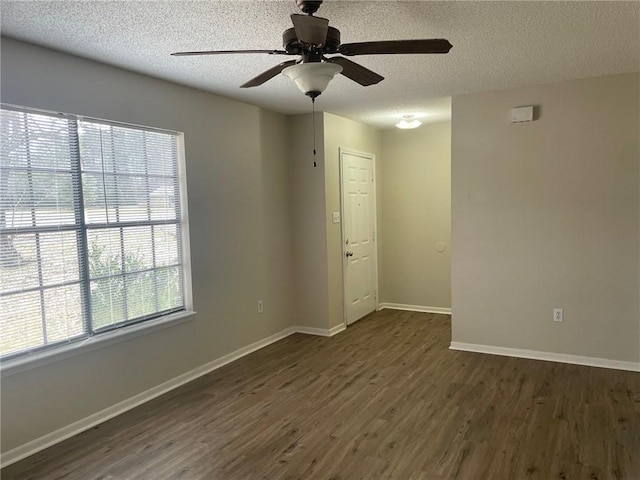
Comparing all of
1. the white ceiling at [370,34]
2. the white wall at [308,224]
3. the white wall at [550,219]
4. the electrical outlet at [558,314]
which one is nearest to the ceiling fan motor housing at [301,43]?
the white ceiling at [370,34]

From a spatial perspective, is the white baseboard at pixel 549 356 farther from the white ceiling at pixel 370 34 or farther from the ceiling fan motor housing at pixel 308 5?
the ceiling fan motor housing at pixel 308 5

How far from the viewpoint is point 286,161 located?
5.08 metres

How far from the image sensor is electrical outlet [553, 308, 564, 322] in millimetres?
4020

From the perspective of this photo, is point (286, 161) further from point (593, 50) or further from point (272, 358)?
point (593, 50)

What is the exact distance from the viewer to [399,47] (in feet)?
6.76

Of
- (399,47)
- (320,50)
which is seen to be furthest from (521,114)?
(320,50)

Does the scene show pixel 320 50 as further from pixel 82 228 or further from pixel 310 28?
pixel 82 228

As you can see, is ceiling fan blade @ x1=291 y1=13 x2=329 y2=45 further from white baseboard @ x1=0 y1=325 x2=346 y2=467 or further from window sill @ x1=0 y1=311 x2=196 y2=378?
white baseboard @ x1=0 y1=325 x2=346 y2=467

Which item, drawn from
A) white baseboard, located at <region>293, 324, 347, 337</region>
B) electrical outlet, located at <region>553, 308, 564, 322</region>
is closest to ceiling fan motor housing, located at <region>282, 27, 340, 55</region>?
electrical outlet, located at <region>553, 308, 564, 322</region>

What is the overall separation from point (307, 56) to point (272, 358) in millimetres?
3000

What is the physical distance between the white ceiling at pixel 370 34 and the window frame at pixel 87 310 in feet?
1.39

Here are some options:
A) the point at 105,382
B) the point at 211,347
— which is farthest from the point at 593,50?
the point at 105,382

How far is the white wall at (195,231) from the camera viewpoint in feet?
8.96

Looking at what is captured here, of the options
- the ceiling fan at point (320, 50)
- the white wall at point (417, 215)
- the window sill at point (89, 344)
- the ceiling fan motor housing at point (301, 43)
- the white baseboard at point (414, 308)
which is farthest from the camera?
the white baseboard at point (414, 308)
